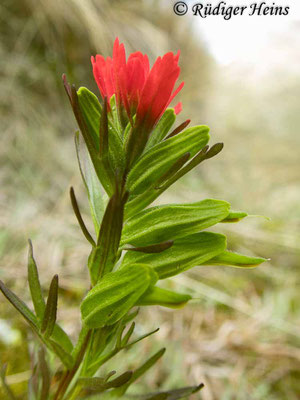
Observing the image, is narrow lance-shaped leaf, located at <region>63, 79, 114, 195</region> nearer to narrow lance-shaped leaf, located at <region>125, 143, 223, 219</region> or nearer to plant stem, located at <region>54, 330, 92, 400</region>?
narrow lance-shaped leaf, located at <region>125, 143, 223, 219</region>

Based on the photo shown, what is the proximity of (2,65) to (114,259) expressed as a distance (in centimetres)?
135

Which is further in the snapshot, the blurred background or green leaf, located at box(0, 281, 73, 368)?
the blurred background

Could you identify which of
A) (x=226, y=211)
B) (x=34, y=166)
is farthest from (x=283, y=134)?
(x=226, y=211)

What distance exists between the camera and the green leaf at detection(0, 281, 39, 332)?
9.9 inches

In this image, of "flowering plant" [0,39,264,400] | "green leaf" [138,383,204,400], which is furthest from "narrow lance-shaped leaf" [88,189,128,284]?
"green leaf" [138,383,204,400]

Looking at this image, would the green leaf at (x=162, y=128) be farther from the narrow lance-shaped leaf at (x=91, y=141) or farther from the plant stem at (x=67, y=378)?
the plant stem at (x=67, y=378)

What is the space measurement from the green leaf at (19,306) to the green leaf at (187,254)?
86 mm

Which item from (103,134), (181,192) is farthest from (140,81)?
(181,192)

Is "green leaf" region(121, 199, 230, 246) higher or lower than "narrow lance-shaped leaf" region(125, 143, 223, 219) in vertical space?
lower

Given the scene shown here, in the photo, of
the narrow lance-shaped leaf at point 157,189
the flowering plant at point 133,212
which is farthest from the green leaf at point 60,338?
the narrow lance-shaped leaf at point 157,189

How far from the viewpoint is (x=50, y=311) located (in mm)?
253

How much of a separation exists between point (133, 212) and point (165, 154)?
49mm

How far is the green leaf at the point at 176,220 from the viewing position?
0.25m

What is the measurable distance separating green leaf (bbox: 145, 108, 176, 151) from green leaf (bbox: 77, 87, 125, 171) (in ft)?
0.08
